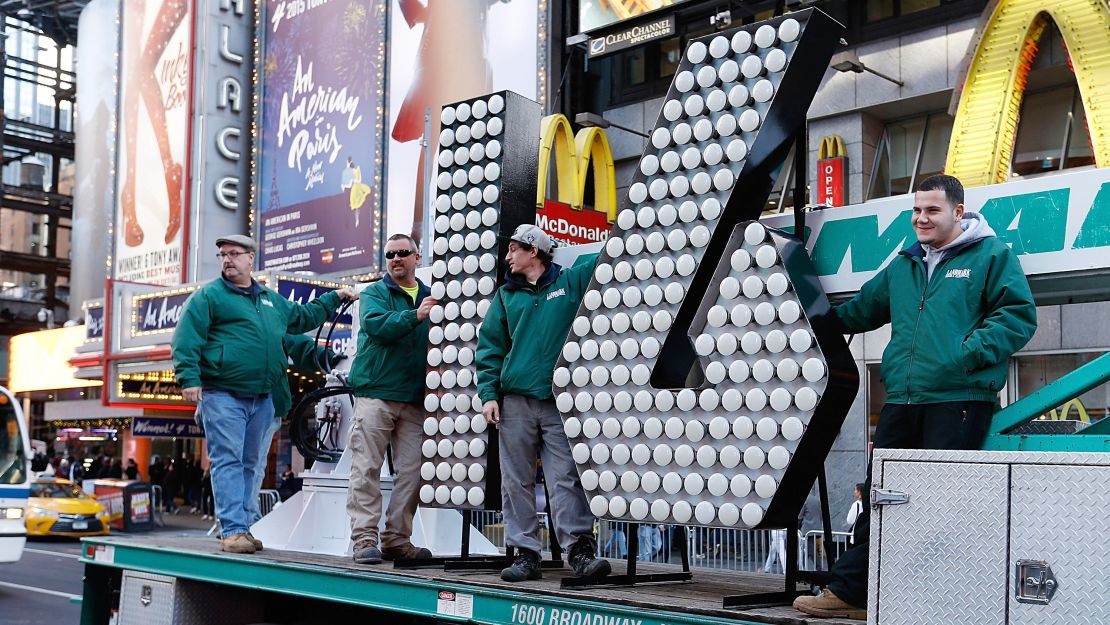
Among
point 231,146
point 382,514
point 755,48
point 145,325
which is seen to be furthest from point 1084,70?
point 231,146

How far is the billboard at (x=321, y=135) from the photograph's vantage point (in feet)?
79.4

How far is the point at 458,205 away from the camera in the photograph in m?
6.85

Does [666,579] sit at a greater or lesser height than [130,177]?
lesser

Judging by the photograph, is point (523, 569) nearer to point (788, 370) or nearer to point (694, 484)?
point (694, 484)

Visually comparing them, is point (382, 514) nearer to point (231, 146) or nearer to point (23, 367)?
point (231, 146)

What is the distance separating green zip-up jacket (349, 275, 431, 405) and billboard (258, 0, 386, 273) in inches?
673

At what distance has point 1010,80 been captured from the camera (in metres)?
6.81

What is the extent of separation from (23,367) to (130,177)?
33.6 feet

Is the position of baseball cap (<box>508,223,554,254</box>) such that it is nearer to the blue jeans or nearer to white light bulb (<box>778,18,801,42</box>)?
white light bulb (<box>778,18,801,42</box>)

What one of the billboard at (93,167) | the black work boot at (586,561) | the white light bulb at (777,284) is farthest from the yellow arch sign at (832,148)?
the billboard at (93,167)

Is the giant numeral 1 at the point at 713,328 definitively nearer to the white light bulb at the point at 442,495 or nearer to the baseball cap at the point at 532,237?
the baseball cap at the point at 532,237

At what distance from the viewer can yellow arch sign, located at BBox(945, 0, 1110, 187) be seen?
20.6 ft

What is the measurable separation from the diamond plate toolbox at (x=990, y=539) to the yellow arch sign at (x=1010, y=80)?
118 inches

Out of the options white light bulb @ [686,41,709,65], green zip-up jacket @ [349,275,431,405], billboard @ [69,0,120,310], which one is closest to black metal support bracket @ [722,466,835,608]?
white light bulb @ [686,41,709,65]
